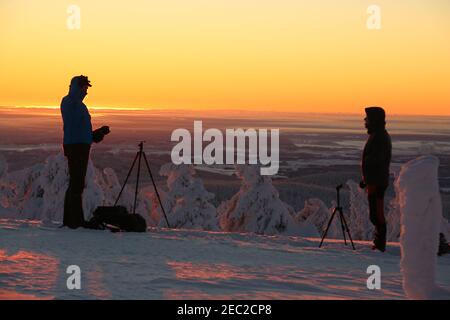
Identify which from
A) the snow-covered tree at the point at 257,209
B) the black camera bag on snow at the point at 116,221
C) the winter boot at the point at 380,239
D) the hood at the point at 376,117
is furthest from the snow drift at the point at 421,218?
the snow-covered tree at the point at 257,209

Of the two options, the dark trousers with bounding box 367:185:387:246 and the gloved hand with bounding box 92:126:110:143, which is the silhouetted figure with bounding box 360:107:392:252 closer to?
the dark trousers with bounding box 367:185:387:246

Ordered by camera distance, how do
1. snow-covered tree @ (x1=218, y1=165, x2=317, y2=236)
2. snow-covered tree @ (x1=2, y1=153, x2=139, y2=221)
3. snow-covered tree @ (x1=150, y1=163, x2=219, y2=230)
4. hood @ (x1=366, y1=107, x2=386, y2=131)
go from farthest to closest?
snow-covered tree @ (x1=218, y1=165, x2=317, y2=236)
snow-covered tree @ (x1=150, y1=163, x2=219, y2=230)
snow-covered tree @ (x1=2, y1=153, x2=139, y2=221)
hood @ (x1=366, y1=107, x2=386, y2=131)

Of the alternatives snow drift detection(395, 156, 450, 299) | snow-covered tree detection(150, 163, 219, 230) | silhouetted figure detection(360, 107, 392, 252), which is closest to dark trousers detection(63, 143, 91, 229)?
silhouetted figure detection(360, 107, 392, 252)

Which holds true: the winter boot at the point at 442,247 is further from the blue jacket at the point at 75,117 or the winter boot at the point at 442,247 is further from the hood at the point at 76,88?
the hood at the point at 76,88

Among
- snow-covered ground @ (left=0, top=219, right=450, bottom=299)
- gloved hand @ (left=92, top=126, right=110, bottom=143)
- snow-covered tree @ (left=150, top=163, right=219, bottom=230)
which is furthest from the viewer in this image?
snow-covered tree @ (left=150, top=163, right=219, bottom=230)

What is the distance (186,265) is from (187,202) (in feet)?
89.6

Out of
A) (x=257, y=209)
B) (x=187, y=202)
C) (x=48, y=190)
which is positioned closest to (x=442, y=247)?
(x=187, y=202)

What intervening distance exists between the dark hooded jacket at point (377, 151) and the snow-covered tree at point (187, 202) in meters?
23.9

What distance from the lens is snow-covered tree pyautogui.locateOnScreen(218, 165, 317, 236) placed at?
36.7m

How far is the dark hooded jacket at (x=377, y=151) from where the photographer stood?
10742 millimetres

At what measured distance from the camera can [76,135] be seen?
11328 mm

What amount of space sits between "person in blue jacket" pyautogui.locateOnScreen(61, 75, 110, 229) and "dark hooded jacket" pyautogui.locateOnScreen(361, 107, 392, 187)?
13.7 feet

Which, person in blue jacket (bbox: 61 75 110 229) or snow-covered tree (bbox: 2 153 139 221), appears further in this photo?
snow-covered tree (bbox: 2 153 139 221)
